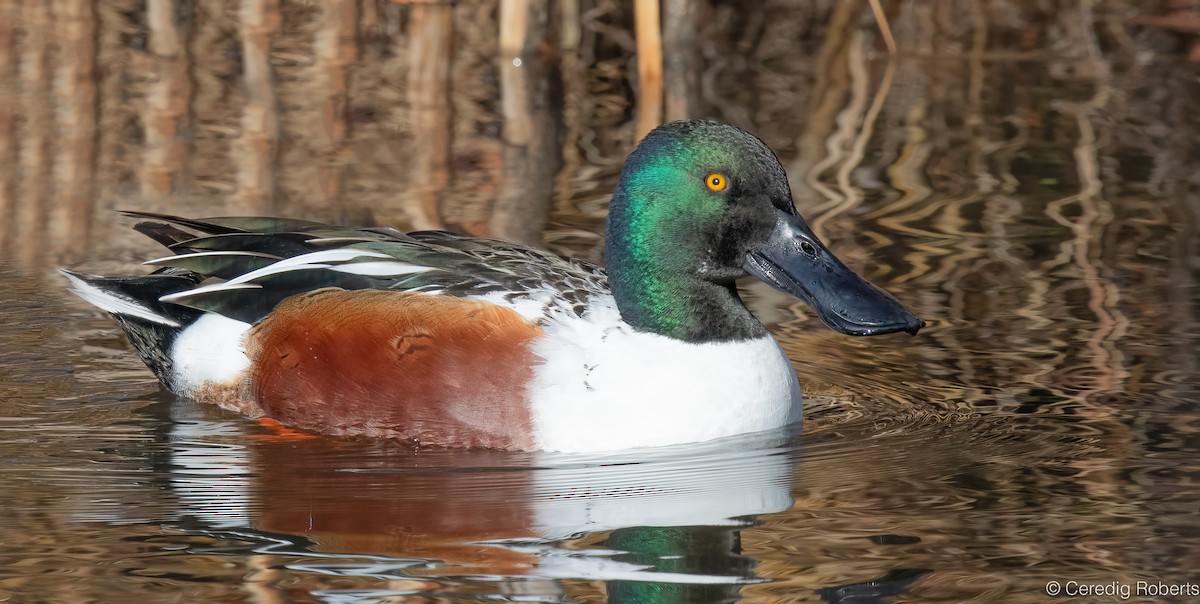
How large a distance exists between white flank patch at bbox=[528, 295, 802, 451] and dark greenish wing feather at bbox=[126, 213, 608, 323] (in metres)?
0.19

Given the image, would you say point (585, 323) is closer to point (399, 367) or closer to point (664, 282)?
point (664, 282)

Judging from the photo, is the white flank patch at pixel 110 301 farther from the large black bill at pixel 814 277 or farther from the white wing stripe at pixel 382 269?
the large black bill at pixel 814 277

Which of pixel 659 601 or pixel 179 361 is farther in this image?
pixel 179 361

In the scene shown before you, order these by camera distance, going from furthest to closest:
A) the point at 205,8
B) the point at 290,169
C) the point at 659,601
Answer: the point at 205,8 → the point at 290,169 → the point at 659,601

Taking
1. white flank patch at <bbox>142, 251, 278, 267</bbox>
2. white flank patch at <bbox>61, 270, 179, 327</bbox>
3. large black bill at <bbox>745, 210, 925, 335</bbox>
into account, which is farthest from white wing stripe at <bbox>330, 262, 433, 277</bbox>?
large black bill at <bbox>745, 210, 925, 335</bbox>

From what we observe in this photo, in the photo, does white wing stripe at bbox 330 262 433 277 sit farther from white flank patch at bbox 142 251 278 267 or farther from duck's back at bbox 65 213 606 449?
white flank patch at bbox 142 251 278 267

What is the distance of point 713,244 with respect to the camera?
528 centimetres

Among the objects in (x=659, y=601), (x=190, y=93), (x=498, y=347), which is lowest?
(x=659, y=601)

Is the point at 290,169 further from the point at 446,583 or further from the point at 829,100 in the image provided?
the point at 446,583

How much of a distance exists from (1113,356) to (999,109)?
491 centimetres

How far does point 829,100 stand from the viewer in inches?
A: 437

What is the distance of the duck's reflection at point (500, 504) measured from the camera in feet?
13.9

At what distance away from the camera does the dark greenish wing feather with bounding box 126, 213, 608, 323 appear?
547 cm

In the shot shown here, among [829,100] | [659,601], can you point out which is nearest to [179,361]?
[659,601]
